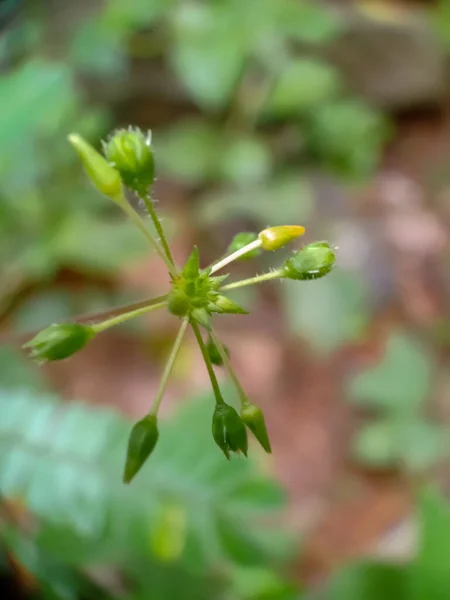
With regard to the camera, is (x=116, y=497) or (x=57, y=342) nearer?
(x=57, y=342)

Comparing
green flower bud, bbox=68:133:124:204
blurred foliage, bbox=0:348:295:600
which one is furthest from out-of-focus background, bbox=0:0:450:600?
green flower bud, bbox=68:133:124:204

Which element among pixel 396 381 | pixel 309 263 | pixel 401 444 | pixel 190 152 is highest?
pixel 190 152

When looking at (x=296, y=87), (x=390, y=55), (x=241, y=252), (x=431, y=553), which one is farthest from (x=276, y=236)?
(x=390, y=55)

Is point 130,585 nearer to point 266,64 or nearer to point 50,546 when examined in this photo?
point 50,546

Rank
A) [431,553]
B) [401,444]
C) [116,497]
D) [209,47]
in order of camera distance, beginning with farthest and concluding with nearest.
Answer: [209,47], [401,444], [431,553], [116,497]

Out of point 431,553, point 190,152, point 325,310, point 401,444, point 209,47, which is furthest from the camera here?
point 190,152

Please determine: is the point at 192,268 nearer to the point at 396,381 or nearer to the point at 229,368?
the point at 229,368
